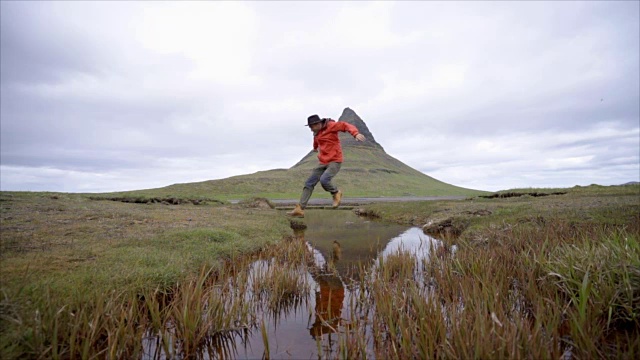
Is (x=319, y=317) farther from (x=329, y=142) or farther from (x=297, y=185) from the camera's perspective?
(x=297, y=185)

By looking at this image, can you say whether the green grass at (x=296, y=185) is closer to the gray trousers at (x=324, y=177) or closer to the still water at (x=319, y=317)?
the gray trousers at (x=324, y=177)

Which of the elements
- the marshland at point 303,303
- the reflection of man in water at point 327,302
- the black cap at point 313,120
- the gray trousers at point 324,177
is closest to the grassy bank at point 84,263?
the marshland at point 303,303

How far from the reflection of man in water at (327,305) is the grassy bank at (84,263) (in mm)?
2142

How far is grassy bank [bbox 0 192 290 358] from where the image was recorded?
9.23ft

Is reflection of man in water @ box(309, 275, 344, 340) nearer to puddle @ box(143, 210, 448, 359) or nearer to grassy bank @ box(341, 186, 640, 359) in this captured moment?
puddle @ box(143, 210, 448, 359)

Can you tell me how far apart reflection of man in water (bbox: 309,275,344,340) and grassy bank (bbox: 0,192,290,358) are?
2142 mm

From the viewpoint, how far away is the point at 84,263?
4.92m

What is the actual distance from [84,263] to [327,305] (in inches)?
161

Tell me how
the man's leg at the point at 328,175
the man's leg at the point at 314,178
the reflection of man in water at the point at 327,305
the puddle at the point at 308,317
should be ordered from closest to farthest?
the puddle at the point at 308,317 → the reflection of man in water at the point at 327,305 → the man's leg at the point at 328,175 → the man's leg at the point at 314,178

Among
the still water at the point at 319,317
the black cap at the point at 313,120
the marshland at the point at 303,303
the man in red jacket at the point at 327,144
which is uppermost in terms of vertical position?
the black cap at the point at 313,120

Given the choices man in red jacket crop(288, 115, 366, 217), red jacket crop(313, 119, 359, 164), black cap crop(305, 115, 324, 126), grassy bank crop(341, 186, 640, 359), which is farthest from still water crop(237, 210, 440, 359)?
black cap crop(305, 115, 324, 126)

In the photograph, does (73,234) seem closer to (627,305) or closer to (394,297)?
(394,297)

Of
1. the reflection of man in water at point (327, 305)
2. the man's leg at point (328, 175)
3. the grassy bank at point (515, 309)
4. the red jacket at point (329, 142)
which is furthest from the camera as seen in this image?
the red jacket at point (329, 142)

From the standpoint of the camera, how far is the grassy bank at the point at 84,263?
2814 millimetres
